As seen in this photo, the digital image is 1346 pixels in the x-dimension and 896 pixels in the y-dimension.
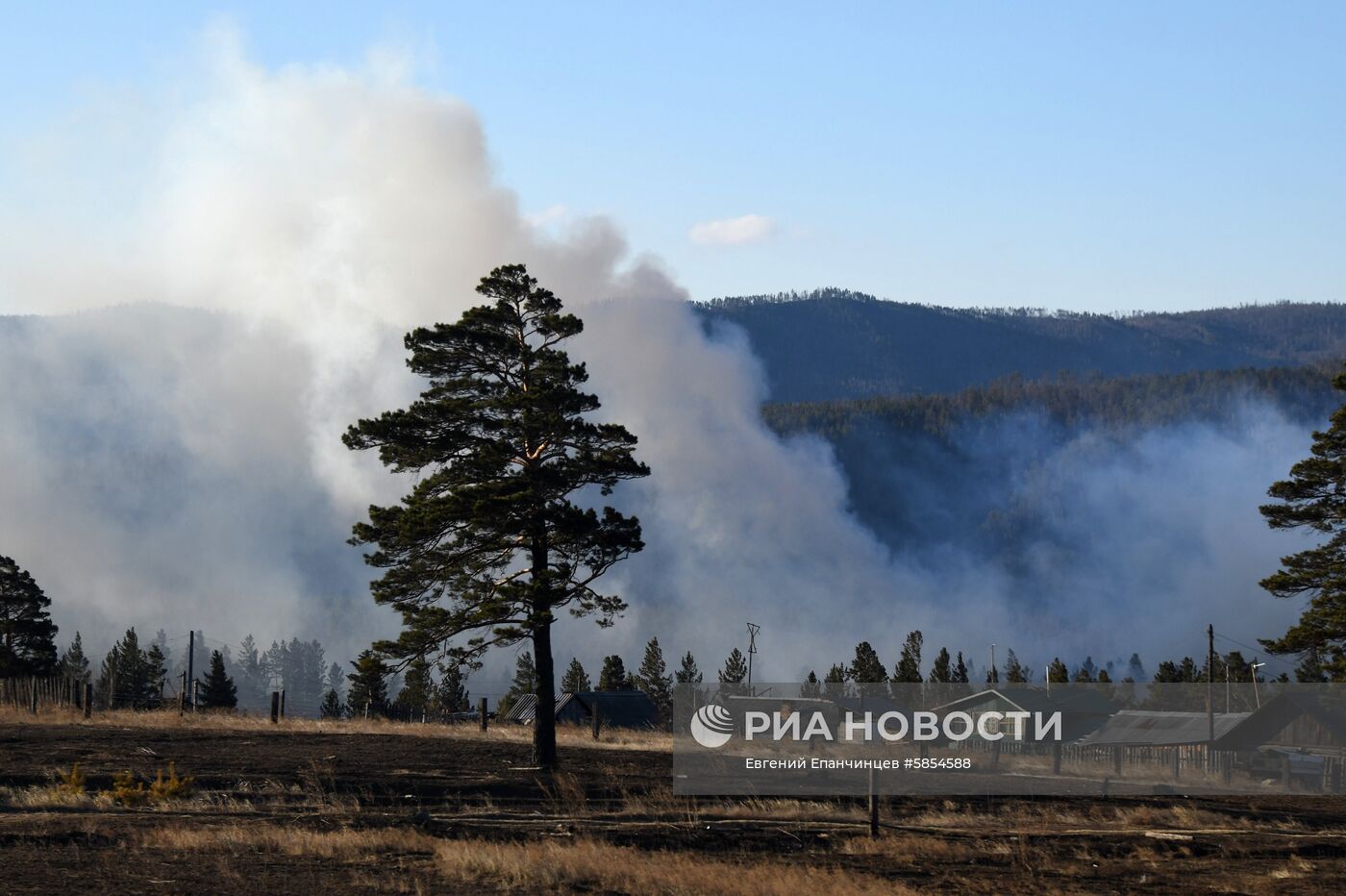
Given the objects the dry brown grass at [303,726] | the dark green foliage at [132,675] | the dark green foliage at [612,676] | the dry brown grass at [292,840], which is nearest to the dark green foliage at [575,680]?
the dark green foliage at [612,676]

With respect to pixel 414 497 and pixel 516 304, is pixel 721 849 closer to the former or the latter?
pixel 414 497

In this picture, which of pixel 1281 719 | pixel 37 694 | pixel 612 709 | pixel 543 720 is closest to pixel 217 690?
pixel 612 709

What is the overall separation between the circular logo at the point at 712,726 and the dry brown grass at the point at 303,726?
1265mm

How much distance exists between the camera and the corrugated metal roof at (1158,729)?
266ft

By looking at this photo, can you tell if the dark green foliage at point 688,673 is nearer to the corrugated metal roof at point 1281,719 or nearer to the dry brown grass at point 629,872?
the corrugated metal roof at point 1281,719

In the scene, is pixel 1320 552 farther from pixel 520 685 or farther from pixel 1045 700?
pixel 520 685

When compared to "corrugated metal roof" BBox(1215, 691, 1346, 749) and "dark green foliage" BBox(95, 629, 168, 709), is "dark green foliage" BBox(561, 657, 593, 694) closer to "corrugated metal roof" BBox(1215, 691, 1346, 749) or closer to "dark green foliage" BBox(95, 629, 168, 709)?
"dark green foliage" BBox(95, 629, 168, 709)

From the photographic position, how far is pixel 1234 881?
2509cm

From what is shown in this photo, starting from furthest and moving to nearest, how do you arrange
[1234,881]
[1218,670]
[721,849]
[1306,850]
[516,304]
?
[1218,670]
[516,304]
[1306,850]
[721,849]
[1234,881]

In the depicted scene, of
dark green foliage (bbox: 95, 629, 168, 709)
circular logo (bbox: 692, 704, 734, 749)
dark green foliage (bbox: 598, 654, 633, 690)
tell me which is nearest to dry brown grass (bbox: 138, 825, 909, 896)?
circular logo (bbox: 692, 704, 734, 749)

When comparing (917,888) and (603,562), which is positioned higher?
(603,562)

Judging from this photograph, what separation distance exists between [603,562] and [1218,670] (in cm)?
13212

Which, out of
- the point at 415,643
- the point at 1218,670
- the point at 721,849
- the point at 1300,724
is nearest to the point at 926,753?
the point at 415,643

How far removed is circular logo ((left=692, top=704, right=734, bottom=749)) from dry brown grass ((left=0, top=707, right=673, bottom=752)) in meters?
1.26
